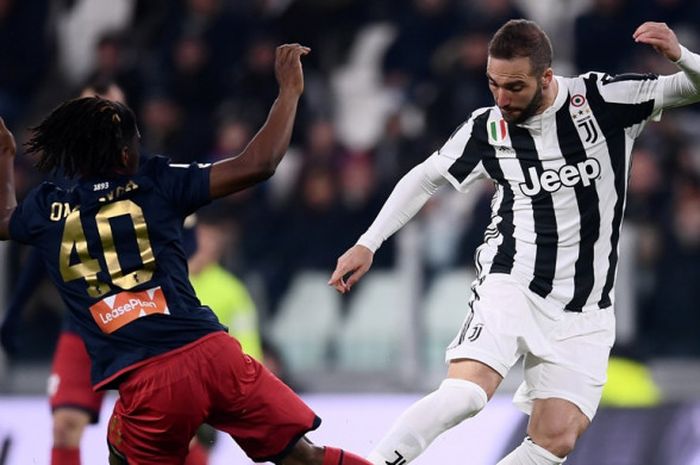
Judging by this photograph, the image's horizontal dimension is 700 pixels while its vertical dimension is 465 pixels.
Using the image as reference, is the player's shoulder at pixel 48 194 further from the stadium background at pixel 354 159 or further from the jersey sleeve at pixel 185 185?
the stadium background at pixel 354 159

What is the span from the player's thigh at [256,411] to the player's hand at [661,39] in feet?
5.63

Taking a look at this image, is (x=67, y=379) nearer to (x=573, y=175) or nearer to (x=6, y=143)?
(x=6, y=143)

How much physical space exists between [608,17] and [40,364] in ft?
14.6

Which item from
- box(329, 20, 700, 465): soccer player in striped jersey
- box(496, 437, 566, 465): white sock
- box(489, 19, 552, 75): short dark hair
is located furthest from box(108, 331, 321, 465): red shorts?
box(489, 19, 552, 75): short dark hair

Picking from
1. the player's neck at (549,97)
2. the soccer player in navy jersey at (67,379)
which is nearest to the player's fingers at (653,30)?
the player's neck at (549,97)

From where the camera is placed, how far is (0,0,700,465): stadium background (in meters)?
8.01

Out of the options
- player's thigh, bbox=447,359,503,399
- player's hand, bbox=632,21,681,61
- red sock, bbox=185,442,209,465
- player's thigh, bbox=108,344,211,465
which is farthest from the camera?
red sock, bbox=185,442,209,465

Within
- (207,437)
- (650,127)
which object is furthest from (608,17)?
(207,437)

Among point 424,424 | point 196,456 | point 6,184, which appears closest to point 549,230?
point 424,424

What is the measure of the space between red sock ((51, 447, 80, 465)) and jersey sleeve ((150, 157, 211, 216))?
1.98m

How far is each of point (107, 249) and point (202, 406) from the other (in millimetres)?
589

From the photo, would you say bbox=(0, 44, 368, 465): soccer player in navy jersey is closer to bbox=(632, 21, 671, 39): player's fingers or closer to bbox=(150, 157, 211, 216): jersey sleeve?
bbox=(150, 157, 211, 216): jersey sleeve

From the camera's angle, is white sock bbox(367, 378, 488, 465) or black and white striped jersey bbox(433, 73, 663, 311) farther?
black and white striped jersey bbox(433, 73, 663, 311)

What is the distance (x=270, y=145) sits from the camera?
172 inches
